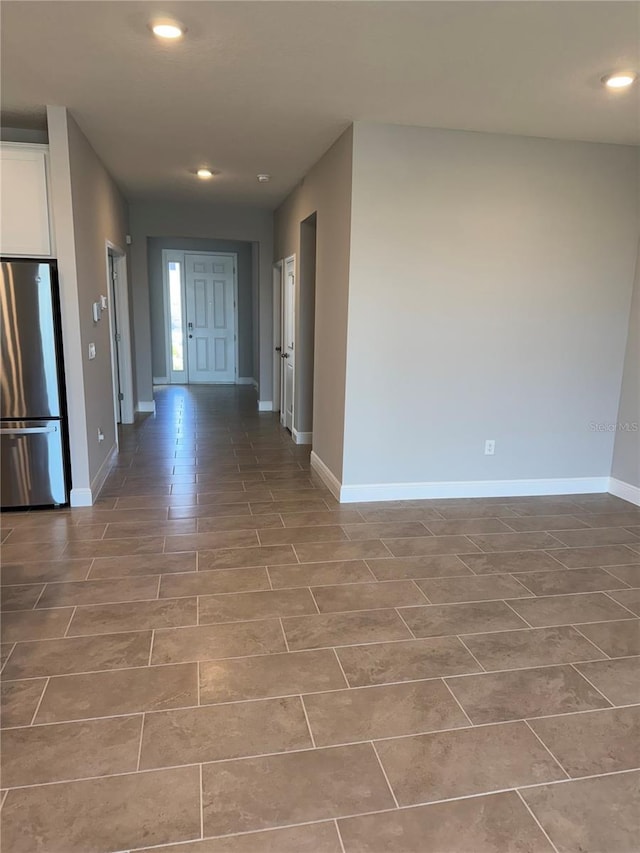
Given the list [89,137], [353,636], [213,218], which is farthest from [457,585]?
[213,218]

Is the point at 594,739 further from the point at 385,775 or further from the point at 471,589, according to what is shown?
the point at 471,589

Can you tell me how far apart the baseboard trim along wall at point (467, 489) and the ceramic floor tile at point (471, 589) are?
1263 mm

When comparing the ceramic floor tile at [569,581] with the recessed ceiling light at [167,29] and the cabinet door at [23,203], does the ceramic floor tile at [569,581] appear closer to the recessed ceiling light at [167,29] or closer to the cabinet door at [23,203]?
the recessed ceiling light at [167,29]

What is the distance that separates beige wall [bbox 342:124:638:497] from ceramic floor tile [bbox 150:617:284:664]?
1.84 meters

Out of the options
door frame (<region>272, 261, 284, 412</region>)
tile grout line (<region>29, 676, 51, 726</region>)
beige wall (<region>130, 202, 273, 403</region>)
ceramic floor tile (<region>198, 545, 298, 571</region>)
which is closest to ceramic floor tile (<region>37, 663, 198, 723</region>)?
tile grout line (<region>29, 676, 51, 726</region>)

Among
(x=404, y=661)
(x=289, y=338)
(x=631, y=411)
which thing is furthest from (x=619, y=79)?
(x=289, y=338)

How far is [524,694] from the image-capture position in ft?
7.09

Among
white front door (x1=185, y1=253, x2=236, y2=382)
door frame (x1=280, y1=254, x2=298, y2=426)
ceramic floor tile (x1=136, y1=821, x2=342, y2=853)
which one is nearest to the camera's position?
ceramic floor tile (x1=136, y1=821, x2=342, y2=853)

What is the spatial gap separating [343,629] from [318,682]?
0.39 metres

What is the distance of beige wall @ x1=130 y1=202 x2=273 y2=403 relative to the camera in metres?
7.05

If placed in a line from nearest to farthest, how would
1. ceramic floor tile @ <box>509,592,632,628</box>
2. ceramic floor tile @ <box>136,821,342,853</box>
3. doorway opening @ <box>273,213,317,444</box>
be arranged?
ceramic floor tile @ <box>136,821,342,853</box> < ceramic floor tile @ <box>509,592,632,628</box> < doorway opening @ <box>273,213,317,444</box>

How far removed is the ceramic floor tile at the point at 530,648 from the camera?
2.37 metres

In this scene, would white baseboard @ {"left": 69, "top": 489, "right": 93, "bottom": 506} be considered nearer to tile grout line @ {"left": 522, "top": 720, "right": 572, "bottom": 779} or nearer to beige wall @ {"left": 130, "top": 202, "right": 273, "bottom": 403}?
tile grout line @ {"left": 522, "top": 720, "right": 572, "bottom": 779}

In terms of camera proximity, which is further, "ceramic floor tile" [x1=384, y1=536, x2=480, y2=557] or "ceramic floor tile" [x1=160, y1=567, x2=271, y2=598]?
"ceramic floor tile" [x1=384, y1=536, x2=480, y2=557]
